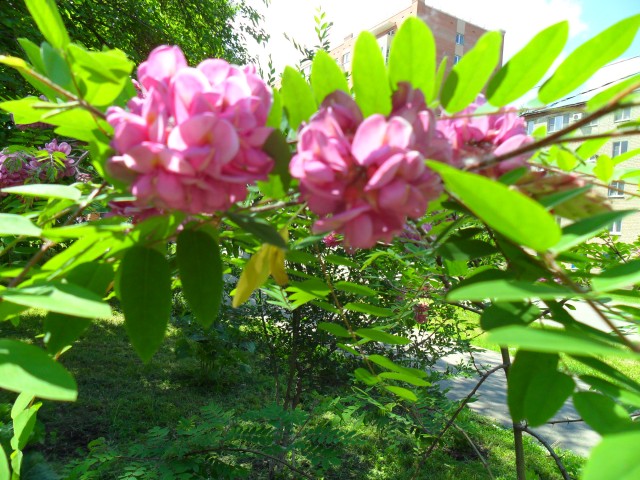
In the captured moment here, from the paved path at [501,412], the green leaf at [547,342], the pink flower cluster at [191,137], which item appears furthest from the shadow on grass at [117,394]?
the green leaf at [547,342]

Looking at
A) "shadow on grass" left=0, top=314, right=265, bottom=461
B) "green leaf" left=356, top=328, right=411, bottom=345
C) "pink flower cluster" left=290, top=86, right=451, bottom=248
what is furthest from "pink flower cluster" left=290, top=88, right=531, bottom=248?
"shadow on grass" left=0, top=314, right=265, bottom=461

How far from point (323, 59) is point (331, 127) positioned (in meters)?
0.17

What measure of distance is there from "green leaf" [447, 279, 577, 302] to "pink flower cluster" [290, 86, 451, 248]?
0.13m

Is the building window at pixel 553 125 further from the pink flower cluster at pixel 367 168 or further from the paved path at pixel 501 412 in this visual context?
the paved path at pixel 501 412

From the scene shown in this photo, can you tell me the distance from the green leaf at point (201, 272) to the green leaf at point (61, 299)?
0.50ft

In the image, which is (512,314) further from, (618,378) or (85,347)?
(85,347)

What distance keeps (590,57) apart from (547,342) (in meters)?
0.44

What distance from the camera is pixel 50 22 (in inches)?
23.2

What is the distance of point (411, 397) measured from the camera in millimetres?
1165

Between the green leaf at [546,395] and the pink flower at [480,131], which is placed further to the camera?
the pink flower at [480,131]

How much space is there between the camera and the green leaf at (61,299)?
1.37ft

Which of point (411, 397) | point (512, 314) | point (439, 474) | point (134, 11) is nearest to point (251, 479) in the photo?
point (439, 474)

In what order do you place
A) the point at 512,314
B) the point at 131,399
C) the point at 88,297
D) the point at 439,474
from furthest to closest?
the point at 131,399
the point at 439,474
the point at 512,314
the point at 88,297

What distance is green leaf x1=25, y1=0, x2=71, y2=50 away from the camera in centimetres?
59
